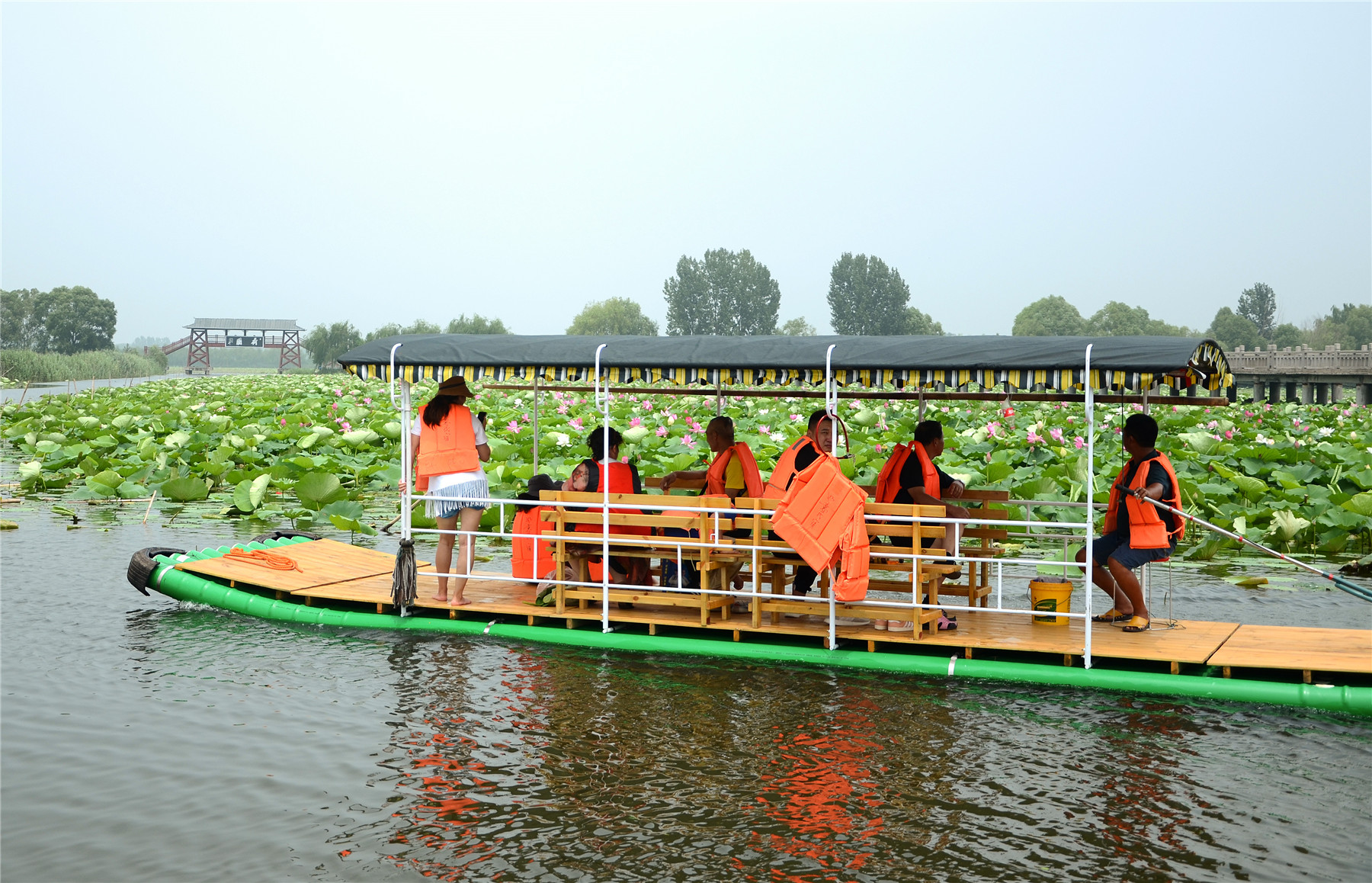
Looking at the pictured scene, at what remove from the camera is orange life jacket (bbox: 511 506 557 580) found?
9750 mm

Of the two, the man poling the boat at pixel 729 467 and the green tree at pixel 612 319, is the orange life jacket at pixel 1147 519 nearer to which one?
the man poling the boat at pixel 729 467

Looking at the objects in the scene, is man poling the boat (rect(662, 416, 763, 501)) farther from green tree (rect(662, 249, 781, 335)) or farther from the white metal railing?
green tree (rect(662, 249, 781, 335))

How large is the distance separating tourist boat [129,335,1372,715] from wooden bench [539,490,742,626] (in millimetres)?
21

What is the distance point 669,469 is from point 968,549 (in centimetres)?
877

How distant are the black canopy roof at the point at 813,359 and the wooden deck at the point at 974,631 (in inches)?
72.6

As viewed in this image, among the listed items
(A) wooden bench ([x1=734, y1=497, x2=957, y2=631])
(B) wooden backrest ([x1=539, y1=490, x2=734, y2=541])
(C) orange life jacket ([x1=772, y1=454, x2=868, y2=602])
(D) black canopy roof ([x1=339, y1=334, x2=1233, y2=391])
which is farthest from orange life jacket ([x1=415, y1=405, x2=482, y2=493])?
(C) orange life jacket ([x1=772, y1=454, x2=868, y2=602])

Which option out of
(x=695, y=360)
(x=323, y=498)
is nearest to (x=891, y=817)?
(x=695, y=360)

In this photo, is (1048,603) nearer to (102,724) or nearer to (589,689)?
(589,689)

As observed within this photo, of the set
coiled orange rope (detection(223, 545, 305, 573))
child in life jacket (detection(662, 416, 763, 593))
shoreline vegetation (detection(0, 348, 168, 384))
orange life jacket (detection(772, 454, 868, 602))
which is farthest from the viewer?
shoreline vegetation (detection(0, 348, 168, 384))

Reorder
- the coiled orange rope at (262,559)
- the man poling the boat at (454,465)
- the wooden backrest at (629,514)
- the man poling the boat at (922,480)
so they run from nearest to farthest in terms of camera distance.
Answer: the wooden backrest at (629,514) → the man poling the boat at (922,480) → the man poling the boat at (454,465) → the coiled orange rope at (262,559)

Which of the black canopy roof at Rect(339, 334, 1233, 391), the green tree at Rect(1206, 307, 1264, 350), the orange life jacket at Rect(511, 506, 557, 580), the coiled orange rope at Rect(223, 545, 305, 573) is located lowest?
the coiled orange rope at Rect(223, 545, 305, 573)

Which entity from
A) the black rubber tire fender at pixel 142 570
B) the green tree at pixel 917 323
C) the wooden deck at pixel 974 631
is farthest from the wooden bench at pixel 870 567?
the green tree at pixel 917 323

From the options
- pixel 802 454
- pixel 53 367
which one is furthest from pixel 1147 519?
pixel 53 367

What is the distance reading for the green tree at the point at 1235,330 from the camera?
405 feet
